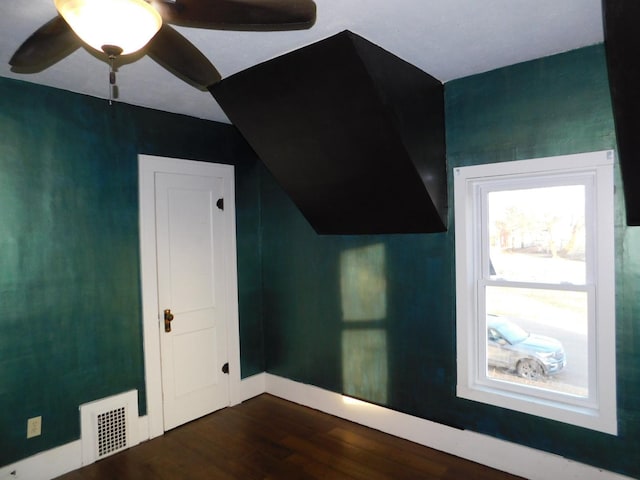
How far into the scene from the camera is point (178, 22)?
4.79 feet

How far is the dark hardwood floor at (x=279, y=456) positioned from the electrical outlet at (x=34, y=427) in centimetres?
34

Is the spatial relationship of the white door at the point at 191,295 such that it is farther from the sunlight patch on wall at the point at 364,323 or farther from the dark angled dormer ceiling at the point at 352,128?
the sunlight patch on wall at the point at 364,323

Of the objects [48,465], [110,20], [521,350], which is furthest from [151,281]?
[521,350]

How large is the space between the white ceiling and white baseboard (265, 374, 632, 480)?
7.44 feet

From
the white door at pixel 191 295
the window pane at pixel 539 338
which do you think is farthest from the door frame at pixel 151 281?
the window pane at pixel 539 338

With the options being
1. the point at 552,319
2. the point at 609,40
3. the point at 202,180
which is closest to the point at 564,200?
the point at 552,319

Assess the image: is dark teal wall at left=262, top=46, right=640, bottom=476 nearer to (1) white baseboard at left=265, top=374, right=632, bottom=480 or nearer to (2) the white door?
(1) white baseboard at left=265, top=374, right=632, bottom=480

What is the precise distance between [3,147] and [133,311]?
1319mm

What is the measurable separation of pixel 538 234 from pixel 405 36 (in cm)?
139

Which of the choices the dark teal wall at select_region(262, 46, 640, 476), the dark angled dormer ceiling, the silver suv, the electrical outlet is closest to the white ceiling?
the dark angled dormer ceiling

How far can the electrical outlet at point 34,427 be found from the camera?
2578 millimetres

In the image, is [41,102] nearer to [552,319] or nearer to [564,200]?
[564,200]

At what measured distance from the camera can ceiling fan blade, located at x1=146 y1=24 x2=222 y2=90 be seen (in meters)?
1.58

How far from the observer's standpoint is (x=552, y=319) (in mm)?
2504
